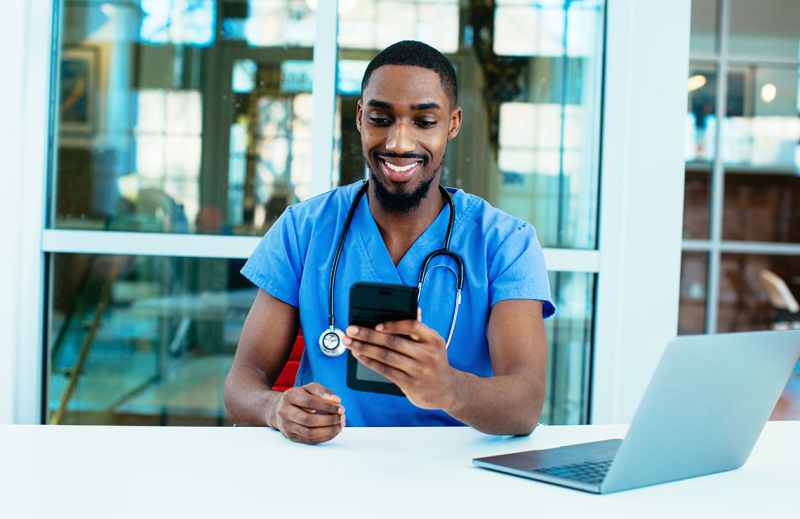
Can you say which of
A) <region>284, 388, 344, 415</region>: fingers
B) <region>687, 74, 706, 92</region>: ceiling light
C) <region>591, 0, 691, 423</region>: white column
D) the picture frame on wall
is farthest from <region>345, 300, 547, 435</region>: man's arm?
<region>687, 74, 706, 92</region>: ceiling light

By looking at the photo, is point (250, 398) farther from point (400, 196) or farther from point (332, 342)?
point (400, 196)

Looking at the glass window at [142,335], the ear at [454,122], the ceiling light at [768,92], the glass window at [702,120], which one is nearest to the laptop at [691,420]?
the ear at [454,122]

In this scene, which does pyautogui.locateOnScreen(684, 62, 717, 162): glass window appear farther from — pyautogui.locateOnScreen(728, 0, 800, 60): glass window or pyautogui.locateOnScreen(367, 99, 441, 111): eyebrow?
pyautogui.locateOnScreen(367, 99, 441, 111): eyebrow

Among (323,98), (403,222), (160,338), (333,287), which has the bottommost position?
(160,338)

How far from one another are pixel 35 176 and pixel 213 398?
3.41 feet

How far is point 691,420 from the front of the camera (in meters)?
0.80

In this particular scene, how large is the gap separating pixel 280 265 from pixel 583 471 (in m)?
0.76

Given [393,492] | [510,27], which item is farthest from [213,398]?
[393,492]

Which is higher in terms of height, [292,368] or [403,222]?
[403,222]

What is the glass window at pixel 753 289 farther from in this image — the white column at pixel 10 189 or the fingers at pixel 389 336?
the fingers at pixel 389 336

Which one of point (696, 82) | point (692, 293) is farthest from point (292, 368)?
point (692, 293)

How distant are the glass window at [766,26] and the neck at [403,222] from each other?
12.8 feet

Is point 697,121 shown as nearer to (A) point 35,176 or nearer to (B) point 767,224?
(B) point 767,224

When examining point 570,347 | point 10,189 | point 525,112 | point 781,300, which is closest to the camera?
point 10,189
